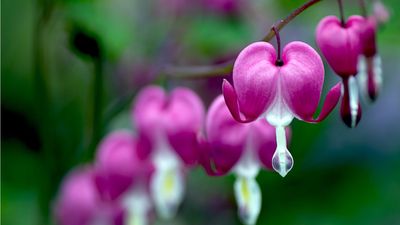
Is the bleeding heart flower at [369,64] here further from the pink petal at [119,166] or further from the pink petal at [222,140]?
the pink petal at [119,166]

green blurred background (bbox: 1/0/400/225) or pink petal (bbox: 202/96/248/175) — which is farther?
green blurred background (bbox: 1/0/400/225)

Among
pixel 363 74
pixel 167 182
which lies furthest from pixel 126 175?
pixel 363 74

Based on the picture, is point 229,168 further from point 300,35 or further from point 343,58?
point 300,35

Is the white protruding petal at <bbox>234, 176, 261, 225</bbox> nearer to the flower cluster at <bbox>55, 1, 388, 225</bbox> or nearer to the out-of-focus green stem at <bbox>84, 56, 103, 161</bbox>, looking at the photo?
the flower cluster at <bbox>55, 1, 388, 225</bbox>

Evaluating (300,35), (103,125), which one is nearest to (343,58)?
(103,125)

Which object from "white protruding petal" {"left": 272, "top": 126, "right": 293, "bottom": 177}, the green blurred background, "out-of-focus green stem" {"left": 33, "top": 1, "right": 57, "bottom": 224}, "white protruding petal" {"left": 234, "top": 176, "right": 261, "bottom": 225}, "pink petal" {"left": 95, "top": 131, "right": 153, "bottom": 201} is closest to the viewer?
"white protruding petal" {"left": 272, "top": 126, "right": 293, "bottom": 177}

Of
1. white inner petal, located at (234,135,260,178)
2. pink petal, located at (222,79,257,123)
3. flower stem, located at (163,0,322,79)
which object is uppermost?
pink petal, located at (222,79,257,123)

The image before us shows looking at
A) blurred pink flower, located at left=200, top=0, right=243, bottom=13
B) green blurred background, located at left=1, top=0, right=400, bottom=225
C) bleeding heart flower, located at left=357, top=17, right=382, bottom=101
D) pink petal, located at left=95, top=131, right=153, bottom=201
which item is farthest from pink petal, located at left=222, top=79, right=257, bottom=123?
blurred pink flower, located at left=200, top=0, right=243, bottom=13

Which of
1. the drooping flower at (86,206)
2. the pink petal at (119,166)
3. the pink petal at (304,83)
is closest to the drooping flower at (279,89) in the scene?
the pink petal at (304,83)
